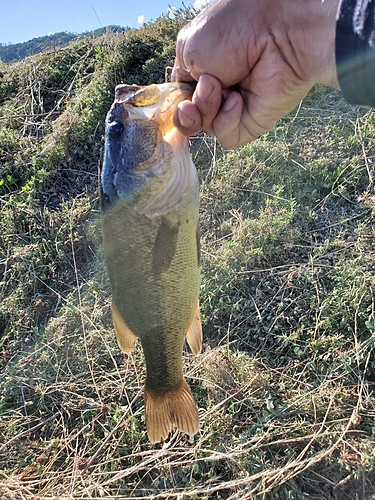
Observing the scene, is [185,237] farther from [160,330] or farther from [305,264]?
[305,264]

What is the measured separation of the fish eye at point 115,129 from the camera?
1740 mm

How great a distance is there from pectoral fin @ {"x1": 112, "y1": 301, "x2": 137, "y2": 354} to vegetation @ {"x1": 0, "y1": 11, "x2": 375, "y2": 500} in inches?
52.3

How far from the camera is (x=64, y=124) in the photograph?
19.3 ft

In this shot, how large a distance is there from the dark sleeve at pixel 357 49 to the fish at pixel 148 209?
0.63m

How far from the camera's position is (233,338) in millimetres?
3412

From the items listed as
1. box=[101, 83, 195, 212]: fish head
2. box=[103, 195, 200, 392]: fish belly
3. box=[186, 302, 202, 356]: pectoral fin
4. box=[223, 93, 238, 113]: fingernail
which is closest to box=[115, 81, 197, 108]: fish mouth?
box=[101, 83, 195, 212]: fish head

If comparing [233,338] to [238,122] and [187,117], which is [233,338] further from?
[187,117]

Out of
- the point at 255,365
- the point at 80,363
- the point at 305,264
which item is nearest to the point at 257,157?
the point at 305,264

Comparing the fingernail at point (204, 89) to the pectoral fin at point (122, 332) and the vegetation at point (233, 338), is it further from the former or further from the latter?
the vegetation at point (233, 338)

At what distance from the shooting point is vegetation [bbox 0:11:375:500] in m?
2.76

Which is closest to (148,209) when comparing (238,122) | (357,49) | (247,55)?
(238,122)

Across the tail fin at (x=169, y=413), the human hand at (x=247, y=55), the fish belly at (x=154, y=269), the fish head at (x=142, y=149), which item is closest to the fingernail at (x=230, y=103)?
the human hand at (x=247, y=55)

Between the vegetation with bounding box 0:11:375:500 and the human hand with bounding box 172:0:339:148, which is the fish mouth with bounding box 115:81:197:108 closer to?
the human hand with bounding box 172:0:339:148

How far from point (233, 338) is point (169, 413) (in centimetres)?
145
